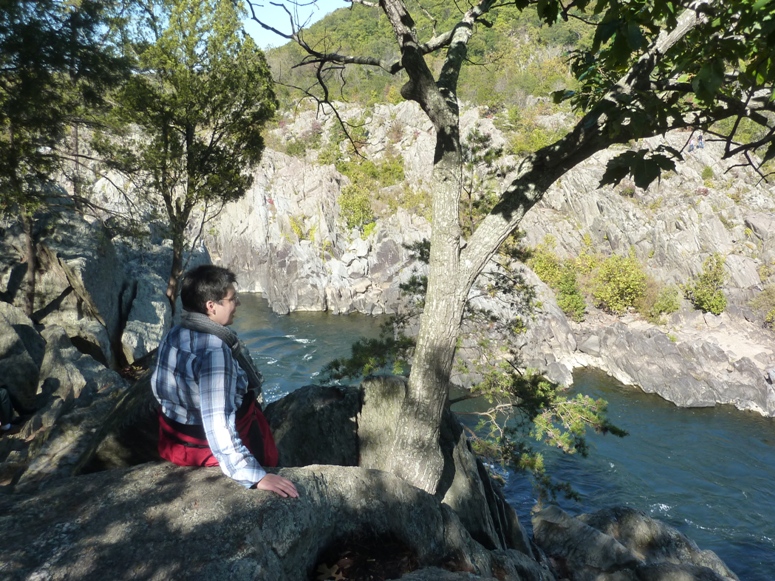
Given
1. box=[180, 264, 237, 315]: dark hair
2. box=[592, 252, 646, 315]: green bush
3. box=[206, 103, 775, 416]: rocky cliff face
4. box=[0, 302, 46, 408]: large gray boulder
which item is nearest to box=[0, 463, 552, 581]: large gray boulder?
box=[180, 264, 237, 315]: dark hair

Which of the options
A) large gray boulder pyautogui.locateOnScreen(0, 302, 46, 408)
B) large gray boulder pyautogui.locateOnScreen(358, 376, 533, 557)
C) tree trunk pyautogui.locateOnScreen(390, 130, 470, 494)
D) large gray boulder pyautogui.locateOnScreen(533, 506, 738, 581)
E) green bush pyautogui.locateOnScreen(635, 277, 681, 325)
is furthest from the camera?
green bush pyautogui.locateOnScreen(635, 277, 681, 325)

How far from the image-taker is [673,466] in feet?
62.3

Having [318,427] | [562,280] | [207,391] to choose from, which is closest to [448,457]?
[318,427]

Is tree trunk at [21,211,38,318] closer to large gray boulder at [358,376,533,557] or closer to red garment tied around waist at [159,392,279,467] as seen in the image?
large gray boulder at [358,376,533,557]

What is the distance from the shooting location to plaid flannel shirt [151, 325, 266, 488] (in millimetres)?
2586

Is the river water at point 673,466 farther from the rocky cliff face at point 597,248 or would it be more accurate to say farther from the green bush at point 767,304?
the green bush at point 767,304

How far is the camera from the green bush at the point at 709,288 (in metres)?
33.0

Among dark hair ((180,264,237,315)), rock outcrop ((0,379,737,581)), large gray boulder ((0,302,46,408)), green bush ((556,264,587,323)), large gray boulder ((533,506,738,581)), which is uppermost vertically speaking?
green bush ((556,264,587,323))

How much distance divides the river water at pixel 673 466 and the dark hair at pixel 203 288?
1352 centimetres

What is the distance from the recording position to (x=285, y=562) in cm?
248

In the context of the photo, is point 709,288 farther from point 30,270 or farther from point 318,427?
point 30,270

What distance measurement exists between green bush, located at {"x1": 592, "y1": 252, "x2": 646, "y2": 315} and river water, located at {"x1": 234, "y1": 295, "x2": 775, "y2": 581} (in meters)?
8.74

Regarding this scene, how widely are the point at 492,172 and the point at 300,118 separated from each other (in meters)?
56.3

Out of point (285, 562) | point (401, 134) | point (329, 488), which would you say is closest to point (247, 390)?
point (329, 488)
